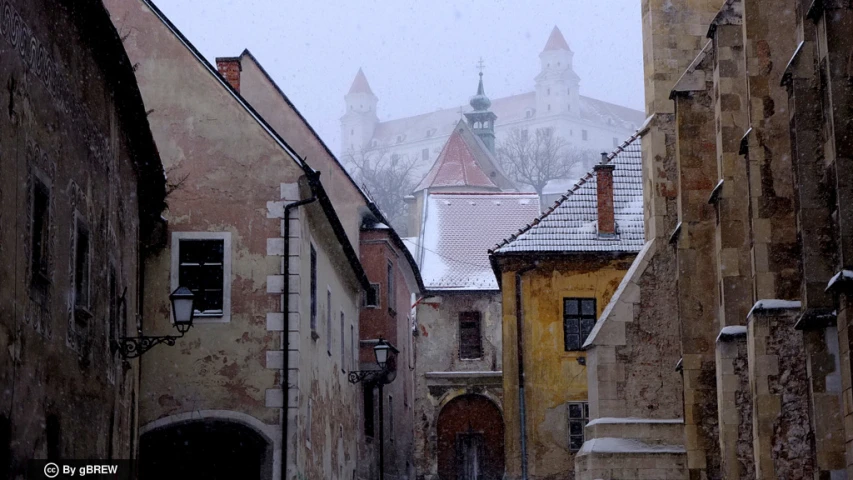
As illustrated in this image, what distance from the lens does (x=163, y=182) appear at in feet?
55.2

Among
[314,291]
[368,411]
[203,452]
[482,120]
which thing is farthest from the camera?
[482,120]

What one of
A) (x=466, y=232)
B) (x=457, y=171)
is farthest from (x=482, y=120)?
(x=466, y=232)

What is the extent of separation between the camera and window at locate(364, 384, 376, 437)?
2919cm

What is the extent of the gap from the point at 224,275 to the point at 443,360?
25683 millimetres

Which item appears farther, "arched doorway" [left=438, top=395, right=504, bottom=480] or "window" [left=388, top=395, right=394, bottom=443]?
"arched doorway" [left=438, top=395, right=504, bottom=480]

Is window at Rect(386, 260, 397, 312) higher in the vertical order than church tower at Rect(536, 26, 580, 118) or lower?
lower

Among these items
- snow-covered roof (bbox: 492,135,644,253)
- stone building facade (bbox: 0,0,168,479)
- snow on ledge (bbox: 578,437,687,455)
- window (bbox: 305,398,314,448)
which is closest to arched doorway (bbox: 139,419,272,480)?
window (bbox: 305,398,314,448)

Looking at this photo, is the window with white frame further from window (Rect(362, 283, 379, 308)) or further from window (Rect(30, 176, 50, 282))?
window (Rect(362, 283, 379, 308))

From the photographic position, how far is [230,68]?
2350cm

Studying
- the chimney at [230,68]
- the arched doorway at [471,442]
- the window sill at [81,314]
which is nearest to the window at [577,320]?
the arched doorway at [471,442]

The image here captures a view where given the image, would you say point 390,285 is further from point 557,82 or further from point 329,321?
point 557,82

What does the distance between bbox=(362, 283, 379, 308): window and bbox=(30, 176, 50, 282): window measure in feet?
63.3

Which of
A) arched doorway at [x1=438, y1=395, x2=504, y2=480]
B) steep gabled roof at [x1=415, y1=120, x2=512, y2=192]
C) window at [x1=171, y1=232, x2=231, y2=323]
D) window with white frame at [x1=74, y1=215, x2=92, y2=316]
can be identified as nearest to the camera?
window with white frame at [x1=74, y1=215, x2=92, y2=316]

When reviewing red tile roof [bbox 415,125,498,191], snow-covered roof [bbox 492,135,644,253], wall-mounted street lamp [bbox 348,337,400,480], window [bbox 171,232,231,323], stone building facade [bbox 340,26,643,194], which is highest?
stone building facade [bbox 340,26,643,194]
